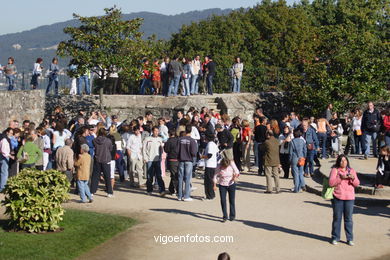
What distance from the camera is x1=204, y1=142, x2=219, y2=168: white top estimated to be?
684 inches

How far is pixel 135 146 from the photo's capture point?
1955cm

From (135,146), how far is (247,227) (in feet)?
18.7

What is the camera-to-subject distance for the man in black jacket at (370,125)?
72.3ft

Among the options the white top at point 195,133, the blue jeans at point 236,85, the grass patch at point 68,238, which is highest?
the blue jeans at point 236,85

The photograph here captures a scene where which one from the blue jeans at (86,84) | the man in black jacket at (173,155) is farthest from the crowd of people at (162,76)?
the man in black jacket at (173,155)

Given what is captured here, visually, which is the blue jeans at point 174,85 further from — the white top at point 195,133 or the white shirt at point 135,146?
the white shirt at point 135,146

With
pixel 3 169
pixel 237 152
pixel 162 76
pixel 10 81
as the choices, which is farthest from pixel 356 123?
pixel 10 81

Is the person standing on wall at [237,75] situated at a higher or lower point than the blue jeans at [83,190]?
higher

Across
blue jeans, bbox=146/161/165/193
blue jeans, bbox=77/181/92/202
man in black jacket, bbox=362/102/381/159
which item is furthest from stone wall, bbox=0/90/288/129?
blue jeans, bbox=77/181/92/202

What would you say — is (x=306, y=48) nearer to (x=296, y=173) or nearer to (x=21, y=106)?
(x=21, y=106)

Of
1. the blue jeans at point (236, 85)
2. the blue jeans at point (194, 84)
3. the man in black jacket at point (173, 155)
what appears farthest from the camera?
the blue jeans at point (236, 85)

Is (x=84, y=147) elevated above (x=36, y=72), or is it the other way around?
(x=36, y=72)

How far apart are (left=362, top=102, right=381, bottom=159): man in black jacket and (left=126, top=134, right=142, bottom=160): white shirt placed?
674 centimetres

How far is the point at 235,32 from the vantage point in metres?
51.8
